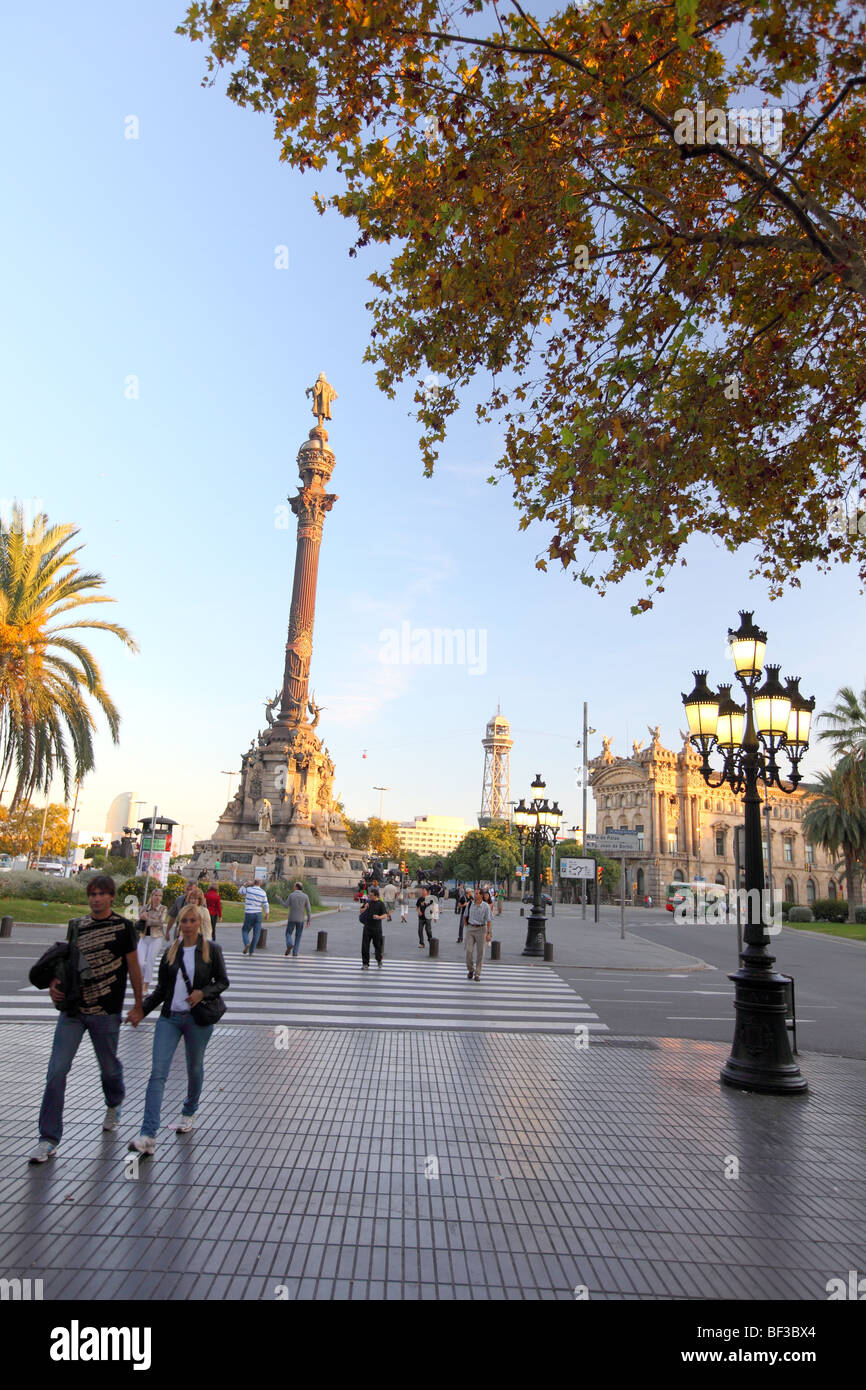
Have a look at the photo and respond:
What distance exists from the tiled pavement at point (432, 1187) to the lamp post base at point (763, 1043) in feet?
0.98

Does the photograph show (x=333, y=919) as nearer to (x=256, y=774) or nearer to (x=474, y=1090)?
(x=256, y=774)

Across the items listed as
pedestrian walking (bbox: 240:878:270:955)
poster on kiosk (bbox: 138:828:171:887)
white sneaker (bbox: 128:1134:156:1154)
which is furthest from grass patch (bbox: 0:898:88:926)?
white sneaker (bbox: 128:1134:156:1154)

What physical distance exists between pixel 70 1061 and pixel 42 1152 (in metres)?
0.58

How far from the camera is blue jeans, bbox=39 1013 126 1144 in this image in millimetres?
5219

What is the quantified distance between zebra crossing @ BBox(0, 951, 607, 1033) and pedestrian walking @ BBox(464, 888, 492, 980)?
323 mm

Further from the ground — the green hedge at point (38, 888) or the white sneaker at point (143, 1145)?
the green hedge at point (38, 888)

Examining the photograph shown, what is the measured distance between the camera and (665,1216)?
4887mm

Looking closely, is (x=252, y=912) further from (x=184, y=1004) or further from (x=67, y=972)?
(x=67, y=972)

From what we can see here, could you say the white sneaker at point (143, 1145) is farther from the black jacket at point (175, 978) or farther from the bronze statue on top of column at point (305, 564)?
the bronze statue on top of column at point (305, 564)

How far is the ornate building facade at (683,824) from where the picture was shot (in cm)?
8938

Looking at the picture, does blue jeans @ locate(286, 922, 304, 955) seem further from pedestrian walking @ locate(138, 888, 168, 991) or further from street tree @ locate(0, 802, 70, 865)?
street tree @ locate(0, 802, 70, 865)

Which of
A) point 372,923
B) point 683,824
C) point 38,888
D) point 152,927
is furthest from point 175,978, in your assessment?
point 683,824

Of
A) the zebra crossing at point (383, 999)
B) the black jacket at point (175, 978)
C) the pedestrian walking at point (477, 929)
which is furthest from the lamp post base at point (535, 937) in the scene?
the black jacket at point (175, 978)
